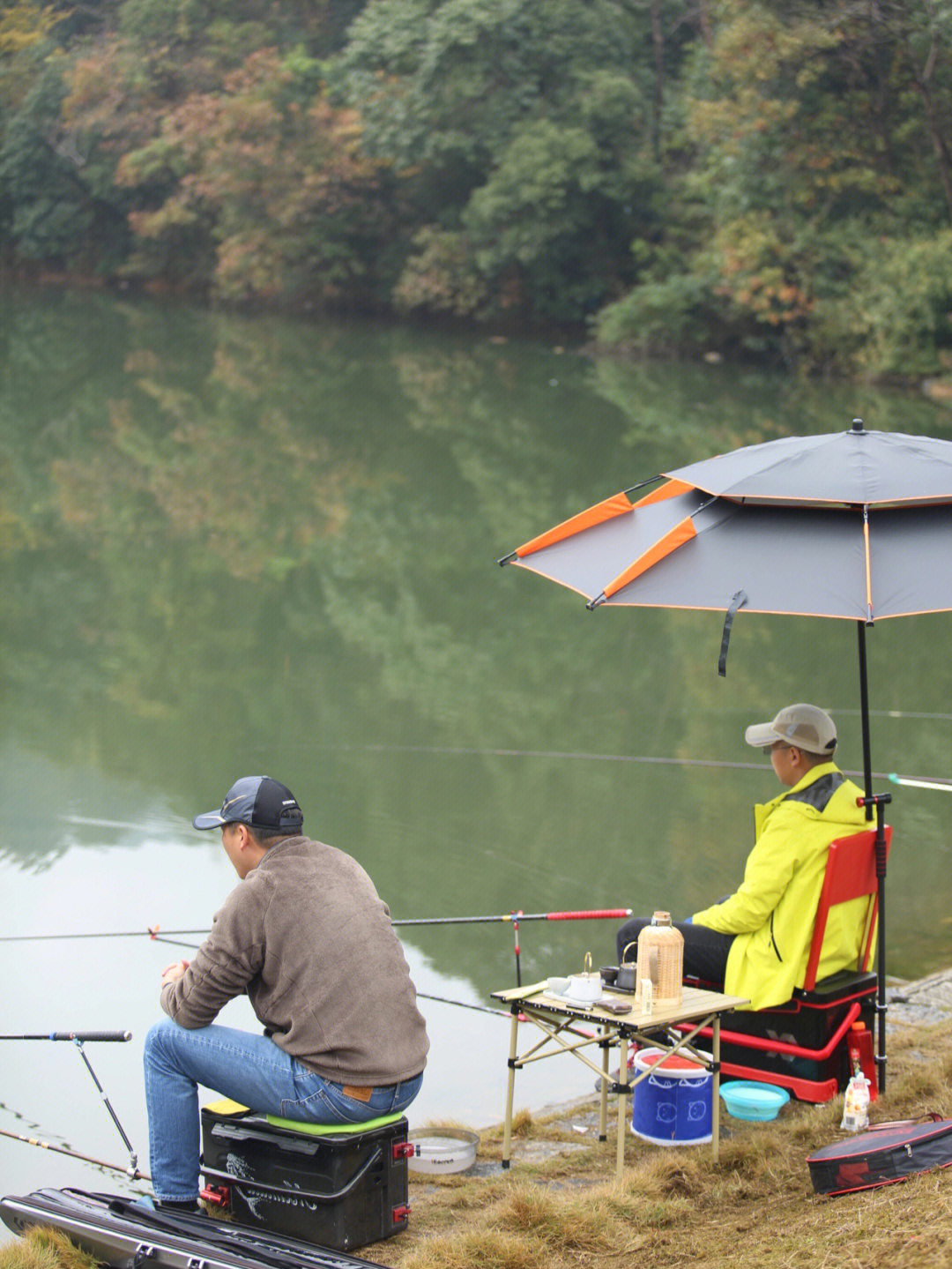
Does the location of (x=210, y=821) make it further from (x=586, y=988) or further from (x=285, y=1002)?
(x=586, y=988)

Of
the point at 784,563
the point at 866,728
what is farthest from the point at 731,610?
the point at 866,728

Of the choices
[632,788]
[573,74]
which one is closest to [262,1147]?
[632,788]

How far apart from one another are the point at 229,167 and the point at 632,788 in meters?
30.8

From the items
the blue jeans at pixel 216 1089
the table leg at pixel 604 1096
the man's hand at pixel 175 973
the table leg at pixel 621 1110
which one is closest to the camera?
the blue jeans at pixel 216 1089

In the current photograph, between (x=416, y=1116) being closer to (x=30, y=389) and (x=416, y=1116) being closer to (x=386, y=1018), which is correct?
(x=386, y=1018)

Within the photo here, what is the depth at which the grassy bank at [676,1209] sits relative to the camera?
2.78 m

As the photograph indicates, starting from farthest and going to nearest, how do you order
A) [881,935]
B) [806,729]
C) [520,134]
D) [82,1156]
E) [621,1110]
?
[520,134] → [806,729] → [881,935] → [82,1156] → [621,1110]

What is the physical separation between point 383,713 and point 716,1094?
5059 millimetres

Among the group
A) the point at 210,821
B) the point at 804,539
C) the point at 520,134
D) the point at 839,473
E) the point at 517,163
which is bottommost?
the point at 210,821

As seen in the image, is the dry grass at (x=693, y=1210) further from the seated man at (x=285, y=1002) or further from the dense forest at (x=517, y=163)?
the dense forest at (x=517, y=163)

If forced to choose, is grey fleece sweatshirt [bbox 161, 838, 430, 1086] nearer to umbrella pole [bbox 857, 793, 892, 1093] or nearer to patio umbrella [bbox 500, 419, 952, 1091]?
patio umbrella [bbox 500, 419, 952, 1091]

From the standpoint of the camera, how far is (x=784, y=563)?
365 cm

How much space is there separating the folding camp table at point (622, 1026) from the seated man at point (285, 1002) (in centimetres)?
54

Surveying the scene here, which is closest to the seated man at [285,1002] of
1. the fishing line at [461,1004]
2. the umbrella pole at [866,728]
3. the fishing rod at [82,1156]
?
the fishing rod at [82,1156]
